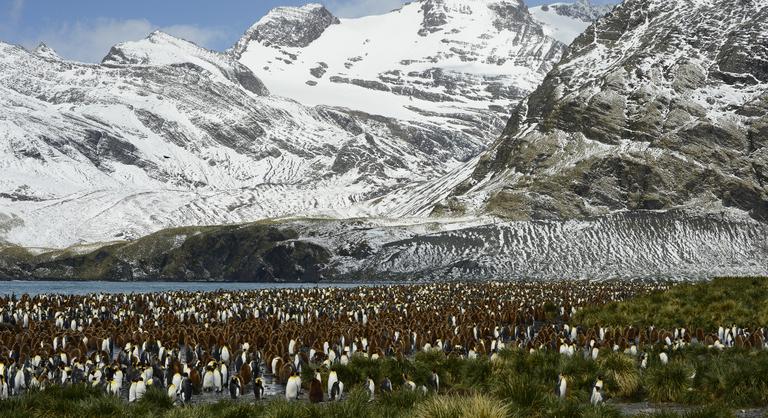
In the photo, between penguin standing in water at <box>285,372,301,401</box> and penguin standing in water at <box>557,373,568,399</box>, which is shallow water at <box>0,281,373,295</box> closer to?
penguin standing in water at <box>285,372,301,401</box>

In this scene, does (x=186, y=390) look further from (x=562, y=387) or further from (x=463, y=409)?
(x=463, y=409)

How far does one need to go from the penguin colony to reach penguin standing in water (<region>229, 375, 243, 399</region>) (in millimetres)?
37

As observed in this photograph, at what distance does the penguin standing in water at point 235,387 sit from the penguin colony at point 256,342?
0.04 m

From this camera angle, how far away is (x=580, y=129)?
634ft

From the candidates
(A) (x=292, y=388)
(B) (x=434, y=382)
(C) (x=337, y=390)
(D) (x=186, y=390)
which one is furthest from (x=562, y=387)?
(D) (x=186, y=390)

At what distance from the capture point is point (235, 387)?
80.1 feet

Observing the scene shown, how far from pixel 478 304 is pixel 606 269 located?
78.7 meters

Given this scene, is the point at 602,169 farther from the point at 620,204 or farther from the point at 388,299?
the point at 388,299

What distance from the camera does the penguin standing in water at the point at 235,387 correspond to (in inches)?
947

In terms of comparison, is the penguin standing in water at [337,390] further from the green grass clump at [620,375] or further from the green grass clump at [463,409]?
the green grass clump at [620,375]

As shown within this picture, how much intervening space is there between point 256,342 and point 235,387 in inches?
388

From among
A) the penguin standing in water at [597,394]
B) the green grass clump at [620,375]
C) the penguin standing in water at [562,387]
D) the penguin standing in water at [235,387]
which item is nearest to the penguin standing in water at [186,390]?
the penguin standing in water at [235,387]

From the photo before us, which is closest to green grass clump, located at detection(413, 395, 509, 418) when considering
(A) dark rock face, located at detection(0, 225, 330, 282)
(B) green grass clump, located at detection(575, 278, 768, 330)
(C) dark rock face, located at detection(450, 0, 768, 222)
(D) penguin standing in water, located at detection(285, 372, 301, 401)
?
(D) penguin standing in water, located at detection(285, 372, 301, 401)

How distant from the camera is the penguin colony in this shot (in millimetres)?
25047
